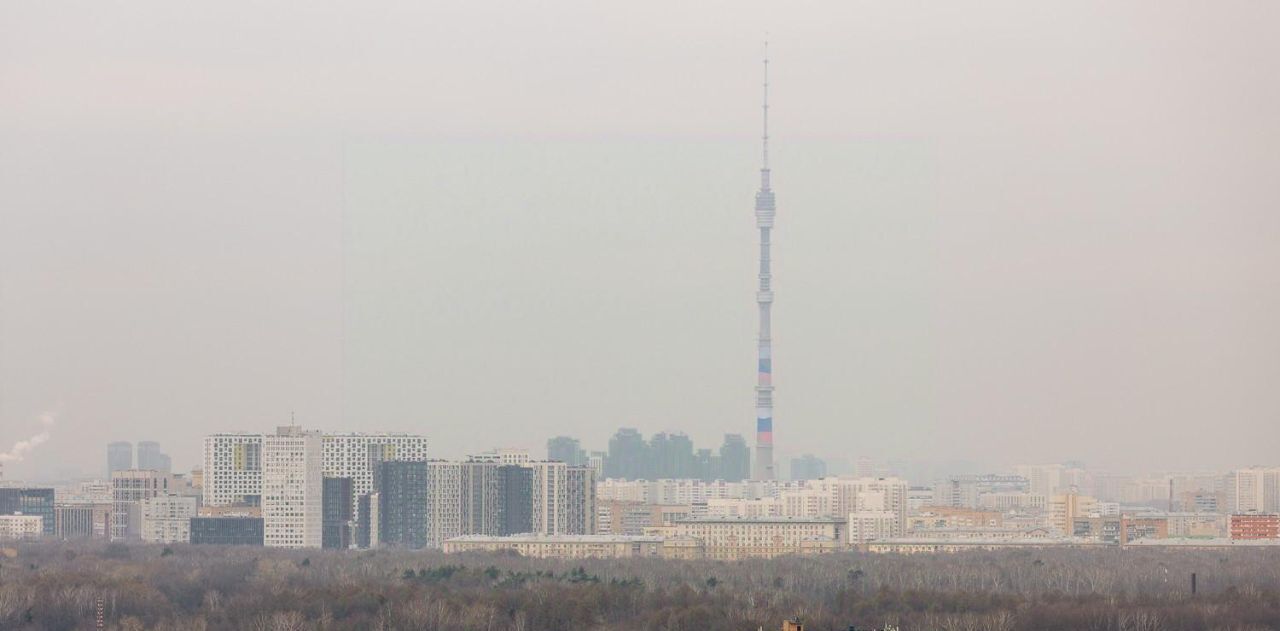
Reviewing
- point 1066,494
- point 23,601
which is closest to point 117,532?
point 1066,494

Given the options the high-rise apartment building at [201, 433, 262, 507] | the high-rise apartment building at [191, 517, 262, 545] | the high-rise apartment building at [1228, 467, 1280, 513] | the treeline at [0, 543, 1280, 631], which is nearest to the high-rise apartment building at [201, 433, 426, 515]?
the high-rise apartment building at [201, 433, 262, 507]

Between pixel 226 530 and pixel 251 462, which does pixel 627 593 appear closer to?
pixel 226 530

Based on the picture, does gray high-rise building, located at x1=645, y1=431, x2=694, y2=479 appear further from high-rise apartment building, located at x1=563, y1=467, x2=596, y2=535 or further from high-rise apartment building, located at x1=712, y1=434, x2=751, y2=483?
high-rise apartment building, located at x1=563, y1=467, x2=596, y2=535

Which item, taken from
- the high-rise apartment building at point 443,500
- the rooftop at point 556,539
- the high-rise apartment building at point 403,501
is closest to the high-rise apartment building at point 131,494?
the high-rise apartment building at point 403,501

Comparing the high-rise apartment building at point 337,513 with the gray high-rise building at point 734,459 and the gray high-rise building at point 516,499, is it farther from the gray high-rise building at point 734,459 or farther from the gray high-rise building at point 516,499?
the gray high-rise building at point 734,459

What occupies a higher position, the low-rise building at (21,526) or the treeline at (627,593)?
the treeline at (627,593)

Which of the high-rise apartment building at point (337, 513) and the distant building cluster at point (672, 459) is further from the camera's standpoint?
the distant building cluster at point (672, 459)
